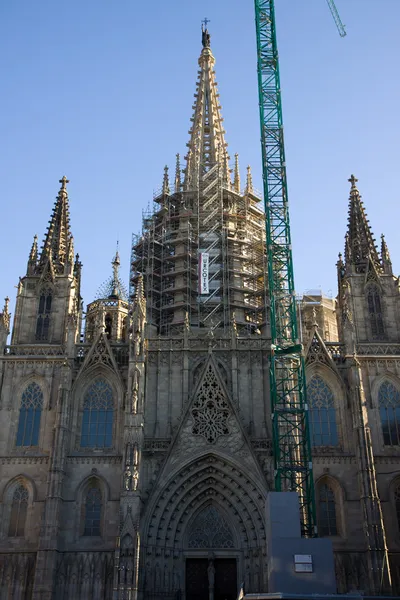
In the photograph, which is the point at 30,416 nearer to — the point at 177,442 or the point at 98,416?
the point at 98,416

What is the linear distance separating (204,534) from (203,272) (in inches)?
719

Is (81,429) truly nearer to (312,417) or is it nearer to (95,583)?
(95,583)

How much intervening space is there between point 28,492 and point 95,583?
6.45 m

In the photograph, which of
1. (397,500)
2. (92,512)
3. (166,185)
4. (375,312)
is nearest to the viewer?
(92,512)

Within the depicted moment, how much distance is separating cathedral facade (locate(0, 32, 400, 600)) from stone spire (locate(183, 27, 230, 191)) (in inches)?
438

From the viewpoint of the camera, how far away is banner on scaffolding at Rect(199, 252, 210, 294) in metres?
50.0

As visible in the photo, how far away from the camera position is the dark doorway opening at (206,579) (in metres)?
39.2

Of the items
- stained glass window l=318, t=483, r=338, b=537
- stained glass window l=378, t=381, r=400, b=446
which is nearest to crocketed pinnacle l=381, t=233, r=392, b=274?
stained glass window l=378, t=381, r=400, b=446

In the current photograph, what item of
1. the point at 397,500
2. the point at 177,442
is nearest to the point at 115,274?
the point at 177,442

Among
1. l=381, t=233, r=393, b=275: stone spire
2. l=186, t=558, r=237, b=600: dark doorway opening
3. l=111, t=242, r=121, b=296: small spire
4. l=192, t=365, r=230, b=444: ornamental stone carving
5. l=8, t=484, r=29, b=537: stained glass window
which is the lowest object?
l=186, t=558, r=237, b=600: dark doorway opening

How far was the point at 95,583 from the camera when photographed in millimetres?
38500

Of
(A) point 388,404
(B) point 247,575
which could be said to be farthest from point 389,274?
(B) point 247,575

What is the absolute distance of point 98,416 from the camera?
43094mm

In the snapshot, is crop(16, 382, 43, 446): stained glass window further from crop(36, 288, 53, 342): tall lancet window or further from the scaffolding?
the scaffolding
